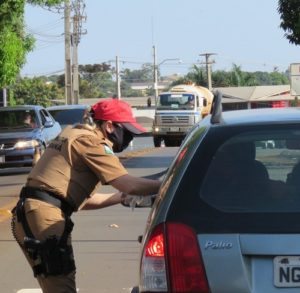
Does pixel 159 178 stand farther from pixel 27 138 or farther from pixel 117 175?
pixel 27 138

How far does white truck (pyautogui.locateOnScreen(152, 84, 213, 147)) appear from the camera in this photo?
121 feet

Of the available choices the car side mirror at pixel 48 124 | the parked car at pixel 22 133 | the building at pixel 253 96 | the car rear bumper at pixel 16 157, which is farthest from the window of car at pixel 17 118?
the building at pixel 253 96

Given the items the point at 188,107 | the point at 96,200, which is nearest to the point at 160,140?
the point at 188,107

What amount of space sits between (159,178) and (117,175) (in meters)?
0.59

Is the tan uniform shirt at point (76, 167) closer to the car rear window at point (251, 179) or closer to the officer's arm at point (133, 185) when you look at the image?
the officer's arm at point (133, 185)

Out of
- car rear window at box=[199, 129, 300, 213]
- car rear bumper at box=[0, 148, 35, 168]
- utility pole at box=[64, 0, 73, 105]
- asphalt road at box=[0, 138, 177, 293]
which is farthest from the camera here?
utility pole at box=[64, 0, 73, 105]

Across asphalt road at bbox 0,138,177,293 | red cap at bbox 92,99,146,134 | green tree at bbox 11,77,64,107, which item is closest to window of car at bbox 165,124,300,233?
red cap at bbox 92,99,146,134

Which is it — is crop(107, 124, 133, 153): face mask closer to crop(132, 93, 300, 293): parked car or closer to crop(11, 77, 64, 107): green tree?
crop(132, 93, 300, 293): parked car

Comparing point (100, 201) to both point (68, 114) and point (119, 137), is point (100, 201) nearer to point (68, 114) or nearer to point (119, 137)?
point (119, 137)

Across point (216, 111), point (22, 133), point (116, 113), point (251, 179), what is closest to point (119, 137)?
point (116, 113)

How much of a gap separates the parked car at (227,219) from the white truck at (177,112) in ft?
108

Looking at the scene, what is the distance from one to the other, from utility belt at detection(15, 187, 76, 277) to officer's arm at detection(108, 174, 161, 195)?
356 millimetres

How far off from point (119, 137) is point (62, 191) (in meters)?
0.53

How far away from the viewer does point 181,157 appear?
3.75 meters
